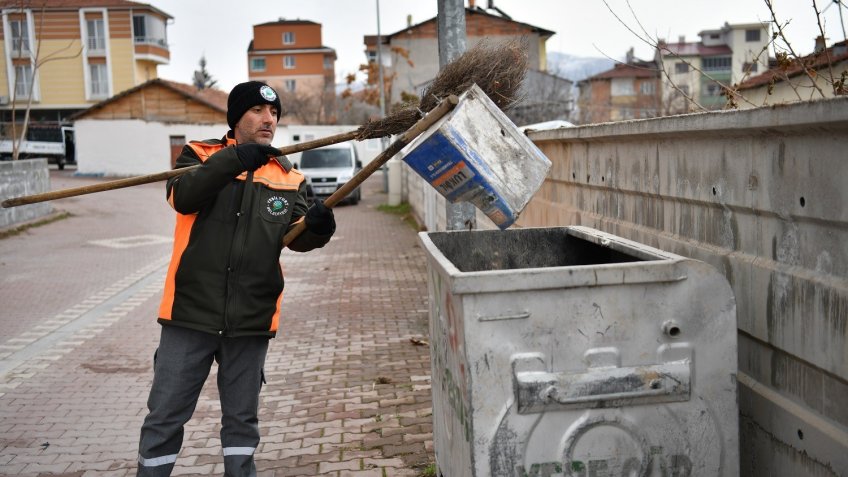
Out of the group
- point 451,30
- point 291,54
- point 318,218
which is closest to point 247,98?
point 318,218

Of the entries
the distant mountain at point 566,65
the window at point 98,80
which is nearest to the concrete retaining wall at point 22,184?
the distant mountain at point 566,65

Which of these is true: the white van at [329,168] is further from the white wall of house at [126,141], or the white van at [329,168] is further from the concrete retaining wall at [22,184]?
the white wall of house at [126,141]

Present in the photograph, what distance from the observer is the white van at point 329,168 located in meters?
26.6

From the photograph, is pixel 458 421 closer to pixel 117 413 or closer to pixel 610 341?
pixel 610 341

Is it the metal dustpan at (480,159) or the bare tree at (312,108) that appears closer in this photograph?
the metal dustpan at (480,159)

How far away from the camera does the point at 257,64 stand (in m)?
84.9

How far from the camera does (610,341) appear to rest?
294cm

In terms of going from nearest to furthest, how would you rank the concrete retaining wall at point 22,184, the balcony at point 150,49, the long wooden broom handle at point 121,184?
the long wooden broom handle at point 121,184 < the concrete retaining wall at point 22,184 < the balcony at point 150,49

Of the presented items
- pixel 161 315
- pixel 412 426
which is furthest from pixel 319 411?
pixel 161 315

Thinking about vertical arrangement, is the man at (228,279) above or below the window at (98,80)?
below

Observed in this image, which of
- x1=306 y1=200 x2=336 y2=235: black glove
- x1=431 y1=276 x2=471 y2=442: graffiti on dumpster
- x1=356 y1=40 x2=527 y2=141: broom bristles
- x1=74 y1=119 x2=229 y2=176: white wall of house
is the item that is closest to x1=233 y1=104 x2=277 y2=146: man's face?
x1=306 y1=200 x2=336 y2=235: black glove

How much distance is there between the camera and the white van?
2664cm

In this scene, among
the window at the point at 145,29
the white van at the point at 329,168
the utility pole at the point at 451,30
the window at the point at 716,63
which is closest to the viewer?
the utility pole at the point at 451,30

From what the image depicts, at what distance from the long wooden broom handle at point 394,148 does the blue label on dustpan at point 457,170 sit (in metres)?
0.18
